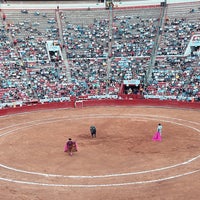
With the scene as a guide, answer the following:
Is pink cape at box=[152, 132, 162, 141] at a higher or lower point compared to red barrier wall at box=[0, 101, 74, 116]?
higher

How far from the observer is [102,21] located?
60062mm

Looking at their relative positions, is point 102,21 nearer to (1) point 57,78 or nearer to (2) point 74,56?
(2) point 74,56

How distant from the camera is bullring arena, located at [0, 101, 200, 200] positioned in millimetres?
17391

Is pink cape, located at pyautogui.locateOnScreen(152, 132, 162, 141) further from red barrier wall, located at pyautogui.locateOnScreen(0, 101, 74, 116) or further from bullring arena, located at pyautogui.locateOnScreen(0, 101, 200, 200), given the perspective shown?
red barrier wall, located at pyautogui.locateOnScreen(0, 101, 74, 116)

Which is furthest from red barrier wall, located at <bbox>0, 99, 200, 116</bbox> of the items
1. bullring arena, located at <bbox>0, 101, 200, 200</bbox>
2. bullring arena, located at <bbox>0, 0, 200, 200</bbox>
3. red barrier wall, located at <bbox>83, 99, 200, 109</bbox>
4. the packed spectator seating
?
bullring arena, located at <bbox>0, 101, 200, 200</bbox>

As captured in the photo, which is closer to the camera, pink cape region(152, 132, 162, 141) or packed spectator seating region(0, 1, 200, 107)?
pink cape region(152, 132, 162, 141)

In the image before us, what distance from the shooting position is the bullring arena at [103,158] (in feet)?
57.1

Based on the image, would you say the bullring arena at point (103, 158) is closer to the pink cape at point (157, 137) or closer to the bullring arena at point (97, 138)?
the bullring arena at point (97, 138)

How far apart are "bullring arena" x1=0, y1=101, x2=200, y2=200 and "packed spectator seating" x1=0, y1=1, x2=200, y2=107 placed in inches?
328

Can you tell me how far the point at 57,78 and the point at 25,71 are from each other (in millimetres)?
4691

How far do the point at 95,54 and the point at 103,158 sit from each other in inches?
1272

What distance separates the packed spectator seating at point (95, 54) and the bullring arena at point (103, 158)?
832 centimetres

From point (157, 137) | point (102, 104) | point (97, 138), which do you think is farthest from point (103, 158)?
point (102, 104)

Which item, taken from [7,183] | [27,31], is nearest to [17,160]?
[7,183]
